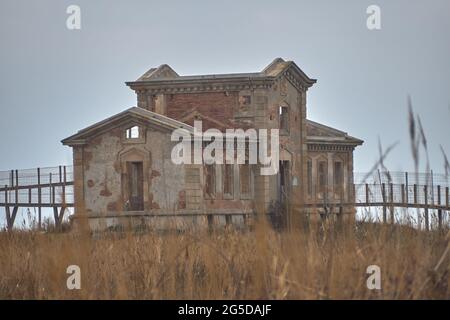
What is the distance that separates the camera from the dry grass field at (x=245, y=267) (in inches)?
206

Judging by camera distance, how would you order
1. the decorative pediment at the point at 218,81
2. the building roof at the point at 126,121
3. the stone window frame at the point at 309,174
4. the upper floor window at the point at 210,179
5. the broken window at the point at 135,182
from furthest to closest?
1. the stone window frame at the point at 309,174
2. the decorative pediment at the point at 218,81
3. the upper floor window at the point at 210,179
4. the broken window at the point at 135,182
5. the building roof at the point at 126,121

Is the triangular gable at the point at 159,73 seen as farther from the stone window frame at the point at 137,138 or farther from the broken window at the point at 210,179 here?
the broken window at the point at 210,179

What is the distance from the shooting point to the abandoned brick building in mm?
25734

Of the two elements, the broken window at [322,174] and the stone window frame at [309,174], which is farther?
the broken window at [322,174]

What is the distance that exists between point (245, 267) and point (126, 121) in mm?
20171

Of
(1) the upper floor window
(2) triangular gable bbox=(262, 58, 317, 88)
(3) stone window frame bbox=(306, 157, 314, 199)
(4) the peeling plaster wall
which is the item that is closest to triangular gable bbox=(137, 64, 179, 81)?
(2) triangular gable bbox=(262, 58, 317, 88)

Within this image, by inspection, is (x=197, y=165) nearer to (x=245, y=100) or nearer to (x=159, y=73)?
(x=245, y=100)

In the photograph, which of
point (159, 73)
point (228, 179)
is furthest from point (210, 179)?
point (159, 73)

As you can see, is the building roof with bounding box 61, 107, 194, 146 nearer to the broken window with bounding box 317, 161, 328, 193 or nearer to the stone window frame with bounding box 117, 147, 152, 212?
the stone window frame with bounding box 117, 147, 152, 212

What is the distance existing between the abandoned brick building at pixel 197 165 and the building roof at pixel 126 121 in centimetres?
3

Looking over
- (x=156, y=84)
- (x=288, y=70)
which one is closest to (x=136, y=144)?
(x=156, y=84)

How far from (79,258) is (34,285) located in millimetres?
1307

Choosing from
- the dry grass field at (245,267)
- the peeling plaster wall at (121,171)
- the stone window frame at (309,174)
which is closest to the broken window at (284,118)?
the stone window frame at (309,174)
